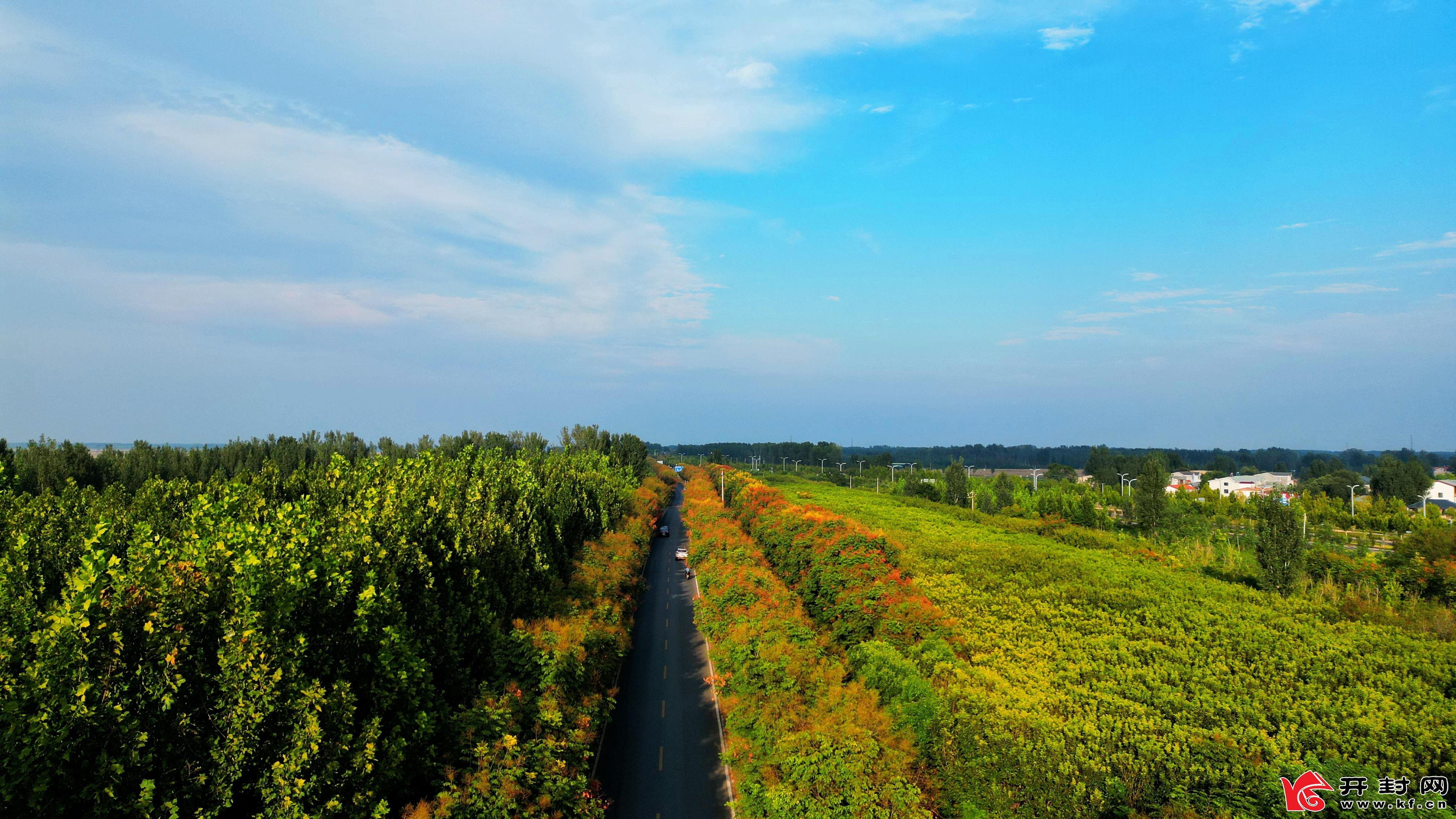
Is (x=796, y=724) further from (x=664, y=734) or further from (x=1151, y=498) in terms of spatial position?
(x=1151, y=498)

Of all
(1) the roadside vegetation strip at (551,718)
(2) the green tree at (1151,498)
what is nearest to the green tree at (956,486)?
(2) the green tree at (1151,498)

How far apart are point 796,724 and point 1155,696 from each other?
10.5 m

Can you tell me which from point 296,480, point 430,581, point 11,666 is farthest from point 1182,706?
point 296,480

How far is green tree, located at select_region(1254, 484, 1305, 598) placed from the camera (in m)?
35.0

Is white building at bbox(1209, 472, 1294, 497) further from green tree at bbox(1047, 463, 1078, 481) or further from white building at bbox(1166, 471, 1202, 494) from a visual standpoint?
green tree at bbox(1047, 463, 1078, 481)

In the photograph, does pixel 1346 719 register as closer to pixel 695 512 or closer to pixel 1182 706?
pixel 1182 706

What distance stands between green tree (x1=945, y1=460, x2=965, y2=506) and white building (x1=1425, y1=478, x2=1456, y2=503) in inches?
2304

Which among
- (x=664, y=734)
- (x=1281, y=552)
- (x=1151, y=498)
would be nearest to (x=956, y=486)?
(x=1151, y=498)

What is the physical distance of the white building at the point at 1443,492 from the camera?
83000 mm

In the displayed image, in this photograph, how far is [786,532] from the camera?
39.2 meters

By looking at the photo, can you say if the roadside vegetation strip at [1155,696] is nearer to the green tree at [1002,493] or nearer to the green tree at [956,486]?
the green tree at [1002,493]

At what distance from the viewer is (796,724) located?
742 inches
